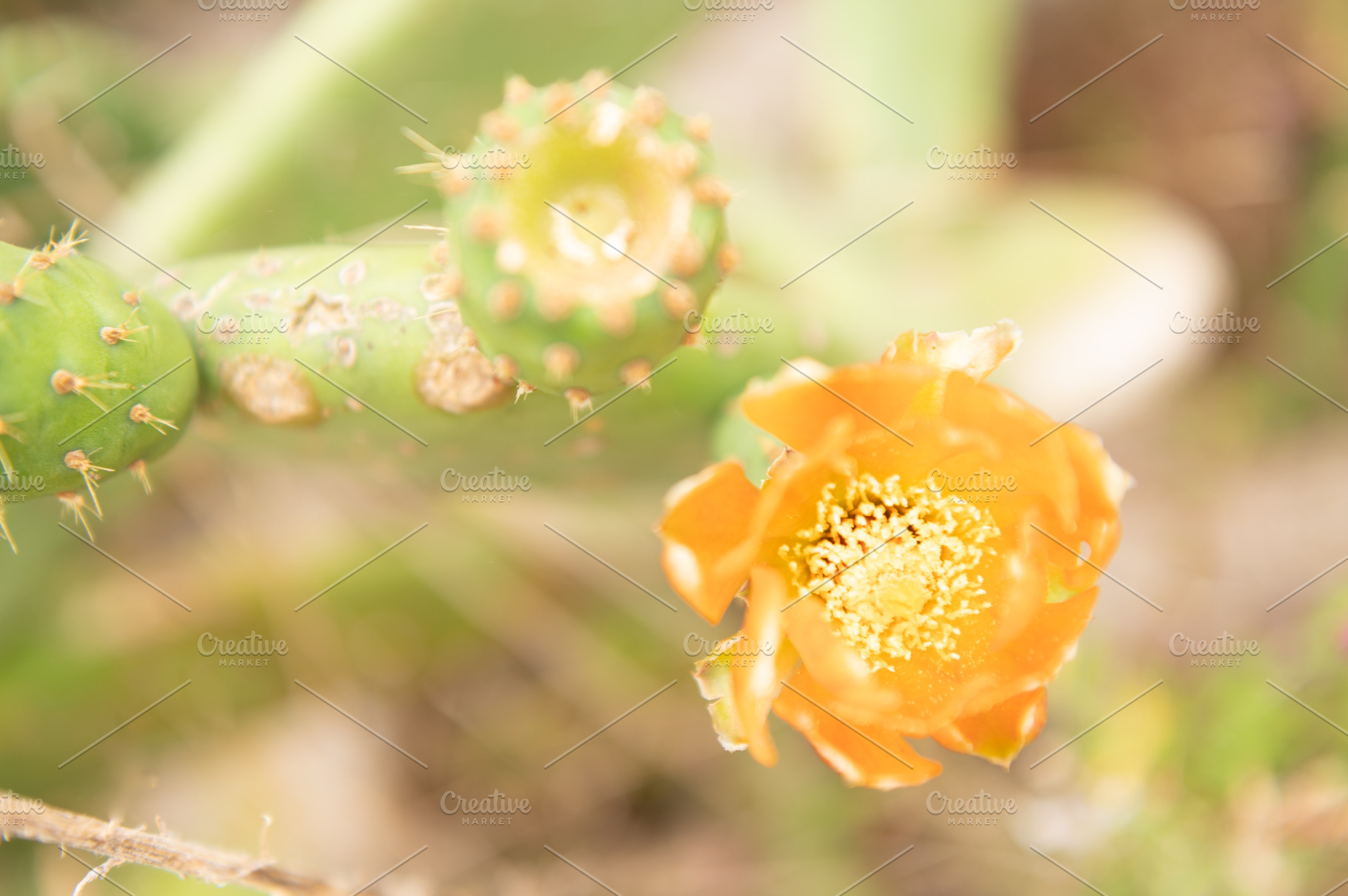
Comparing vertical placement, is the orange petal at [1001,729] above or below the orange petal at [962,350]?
below

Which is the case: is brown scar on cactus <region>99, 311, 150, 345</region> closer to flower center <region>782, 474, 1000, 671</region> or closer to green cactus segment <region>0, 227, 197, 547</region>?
green cactus segment <region>0, 227, 197, 547</region>

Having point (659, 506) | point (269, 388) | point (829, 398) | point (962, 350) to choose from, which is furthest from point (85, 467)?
point (659, 506)

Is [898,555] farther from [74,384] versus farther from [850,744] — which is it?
[74,384]

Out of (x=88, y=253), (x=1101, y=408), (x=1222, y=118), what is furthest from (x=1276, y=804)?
(x=88, y=253)

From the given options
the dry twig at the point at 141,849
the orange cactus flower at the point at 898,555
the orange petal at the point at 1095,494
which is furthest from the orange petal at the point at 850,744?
the dry twig at the point at 141,849

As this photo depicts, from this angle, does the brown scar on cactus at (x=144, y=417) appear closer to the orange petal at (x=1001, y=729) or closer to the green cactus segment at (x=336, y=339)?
the green cactus segment at (x=336, y=339)

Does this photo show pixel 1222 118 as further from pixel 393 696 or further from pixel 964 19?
pixel 393 696
